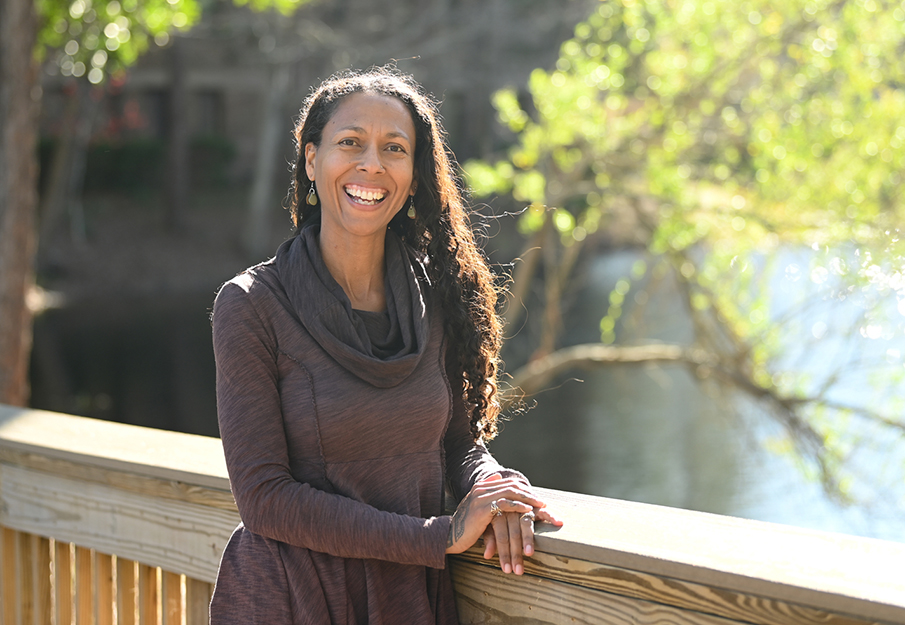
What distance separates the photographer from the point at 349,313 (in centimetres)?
160

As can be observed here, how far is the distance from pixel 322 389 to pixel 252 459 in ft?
0.52

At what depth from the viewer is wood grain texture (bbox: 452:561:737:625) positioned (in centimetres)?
127

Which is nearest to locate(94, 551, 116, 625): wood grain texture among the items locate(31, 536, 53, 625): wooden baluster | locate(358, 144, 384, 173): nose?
locate(31, 536, 53, 625): wooden baluster

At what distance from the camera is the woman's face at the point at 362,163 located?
1659mm

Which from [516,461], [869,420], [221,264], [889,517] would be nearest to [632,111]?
[869,420]

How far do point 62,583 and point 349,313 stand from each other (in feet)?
3.54

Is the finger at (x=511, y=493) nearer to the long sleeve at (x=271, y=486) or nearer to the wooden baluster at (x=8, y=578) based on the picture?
the long sleeve at (x=271, y=486)

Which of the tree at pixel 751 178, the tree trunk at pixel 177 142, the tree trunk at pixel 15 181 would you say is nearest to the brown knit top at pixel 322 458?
the tree at pixel 751 178

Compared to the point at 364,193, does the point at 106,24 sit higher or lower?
higher

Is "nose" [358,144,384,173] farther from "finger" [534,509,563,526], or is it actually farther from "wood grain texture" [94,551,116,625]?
"wood grain texture" [94,551,116,625]

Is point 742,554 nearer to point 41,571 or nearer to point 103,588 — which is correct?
point 103,588

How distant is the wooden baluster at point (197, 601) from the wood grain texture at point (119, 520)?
0.04 metres

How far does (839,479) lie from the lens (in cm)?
635

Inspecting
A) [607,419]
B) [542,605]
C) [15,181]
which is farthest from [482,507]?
[607,419]
